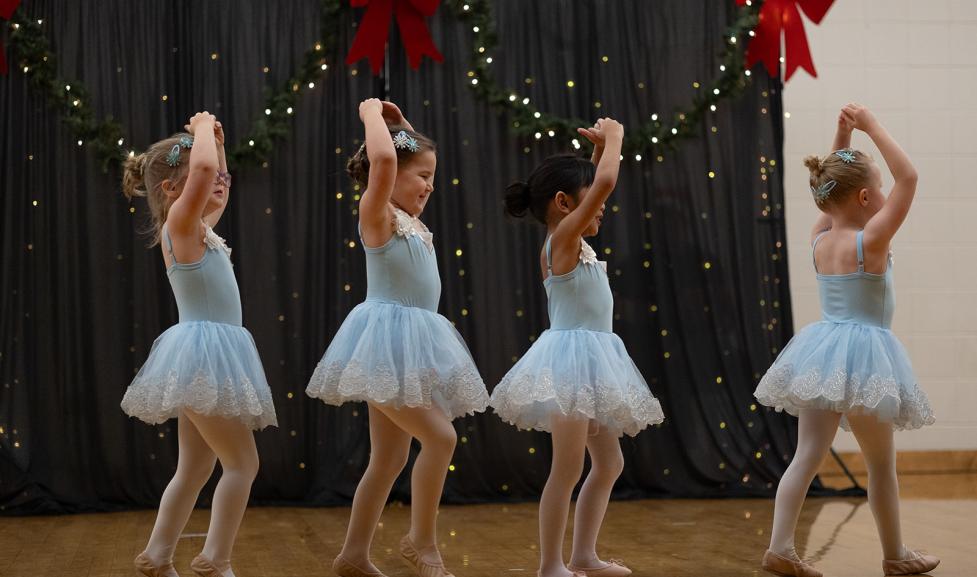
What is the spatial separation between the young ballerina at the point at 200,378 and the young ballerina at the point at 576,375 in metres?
0.67

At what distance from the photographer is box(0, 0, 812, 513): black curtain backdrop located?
4.86 meters

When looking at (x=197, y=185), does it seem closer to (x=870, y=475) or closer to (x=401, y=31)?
(x=870, y=475)

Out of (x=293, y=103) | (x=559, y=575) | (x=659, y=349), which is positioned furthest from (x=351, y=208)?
(x=559, y=575)

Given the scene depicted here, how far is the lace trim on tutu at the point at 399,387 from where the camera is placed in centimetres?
291

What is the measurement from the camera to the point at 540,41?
203 inches

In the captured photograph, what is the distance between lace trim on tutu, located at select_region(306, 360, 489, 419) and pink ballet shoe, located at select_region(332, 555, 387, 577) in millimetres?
428

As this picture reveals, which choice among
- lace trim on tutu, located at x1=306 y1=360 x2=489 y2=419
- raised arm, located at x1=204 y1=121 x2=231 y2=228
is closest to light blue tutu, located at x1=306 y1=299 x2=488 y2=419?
lace trim on tutu, located at x1=306 y1=360 x2=489 y2=419

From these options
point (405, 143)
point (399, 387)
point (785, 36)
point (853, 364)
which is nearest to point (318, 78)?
point (405, 143)

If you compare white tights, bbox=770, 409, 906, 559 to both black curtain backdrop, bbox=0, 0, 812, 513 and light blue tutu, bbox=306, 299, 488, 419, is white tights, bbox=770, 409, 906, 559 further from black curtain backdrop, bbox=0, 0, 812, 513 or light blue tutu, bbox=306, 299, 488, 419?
black curtain backdrop, bbox=0, 0, 812, 513

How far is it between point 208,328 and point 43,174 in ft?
7.59

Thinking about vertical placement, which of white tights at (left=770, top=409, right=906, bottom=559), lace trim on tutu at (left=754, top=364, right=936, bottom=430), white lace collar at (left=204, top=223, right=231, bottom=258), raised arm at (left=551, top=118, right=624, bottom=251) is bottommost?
white tights at (left=770, top=409, right=906, bottom=559)

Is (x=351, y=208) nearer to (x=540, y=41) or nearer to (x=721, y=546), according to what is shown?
(x=540, y=41)

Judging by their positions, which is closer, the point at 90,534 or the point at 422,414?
the point at 422,414

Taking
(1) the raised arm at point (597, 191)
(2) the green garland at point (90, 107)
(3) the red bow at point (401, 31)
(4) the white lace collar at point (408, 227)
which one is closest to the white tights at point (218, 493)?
(4) the white lace collar at point (408, 227)
